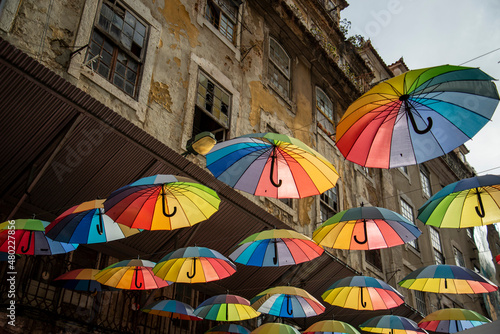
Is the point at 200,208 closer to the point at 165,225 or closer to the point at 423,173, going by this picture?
the point at 165,225

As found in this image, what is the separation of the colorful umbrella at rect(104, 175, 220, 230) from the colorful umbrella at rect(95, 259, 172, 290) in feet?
4.72

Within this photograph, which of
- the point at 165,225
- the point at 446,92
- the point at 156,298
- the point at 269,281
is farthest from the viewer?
the point at 269,281

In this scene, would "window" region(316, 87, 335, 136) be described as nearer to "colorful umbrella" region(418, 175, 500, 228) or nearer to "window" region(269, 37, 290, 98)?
"window" region(269, 37, 290, 98)

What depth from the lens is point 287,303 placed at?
9.73 metres

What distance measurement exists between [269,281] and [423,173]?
16252mm

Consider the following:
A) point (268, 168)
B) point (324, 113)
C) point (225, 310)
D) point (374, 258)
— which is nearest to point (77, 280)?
point (225, 310)

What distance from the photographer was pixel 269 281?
492 inches

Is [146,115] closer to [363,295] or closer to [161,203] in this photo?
[161,203]

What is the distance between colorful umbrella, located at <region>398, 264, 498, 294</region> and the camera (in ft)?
32.1

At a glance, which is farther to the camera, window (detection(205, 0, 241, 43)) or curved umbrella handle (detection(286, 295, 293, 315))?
window (detection(205, 0, 241, 43))

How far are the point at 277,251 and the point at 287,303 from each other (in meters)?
1.65

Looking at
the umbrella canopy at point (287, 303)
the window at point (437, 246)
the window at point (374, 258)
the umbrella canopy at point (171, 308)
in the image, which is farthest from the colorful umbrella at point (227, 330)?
the window at point (437, 246)

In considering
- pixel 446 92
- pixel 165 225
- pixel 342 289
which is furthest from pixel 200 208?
pixel 342 289

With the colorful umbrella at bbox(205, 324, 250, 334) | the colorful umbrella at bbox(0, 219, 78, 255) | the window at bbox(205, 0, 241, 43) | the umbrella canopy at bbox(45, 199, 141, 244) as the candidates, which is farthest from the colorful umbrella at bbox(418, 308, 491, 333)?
the window at bbox(205, 0, 241, 43)
